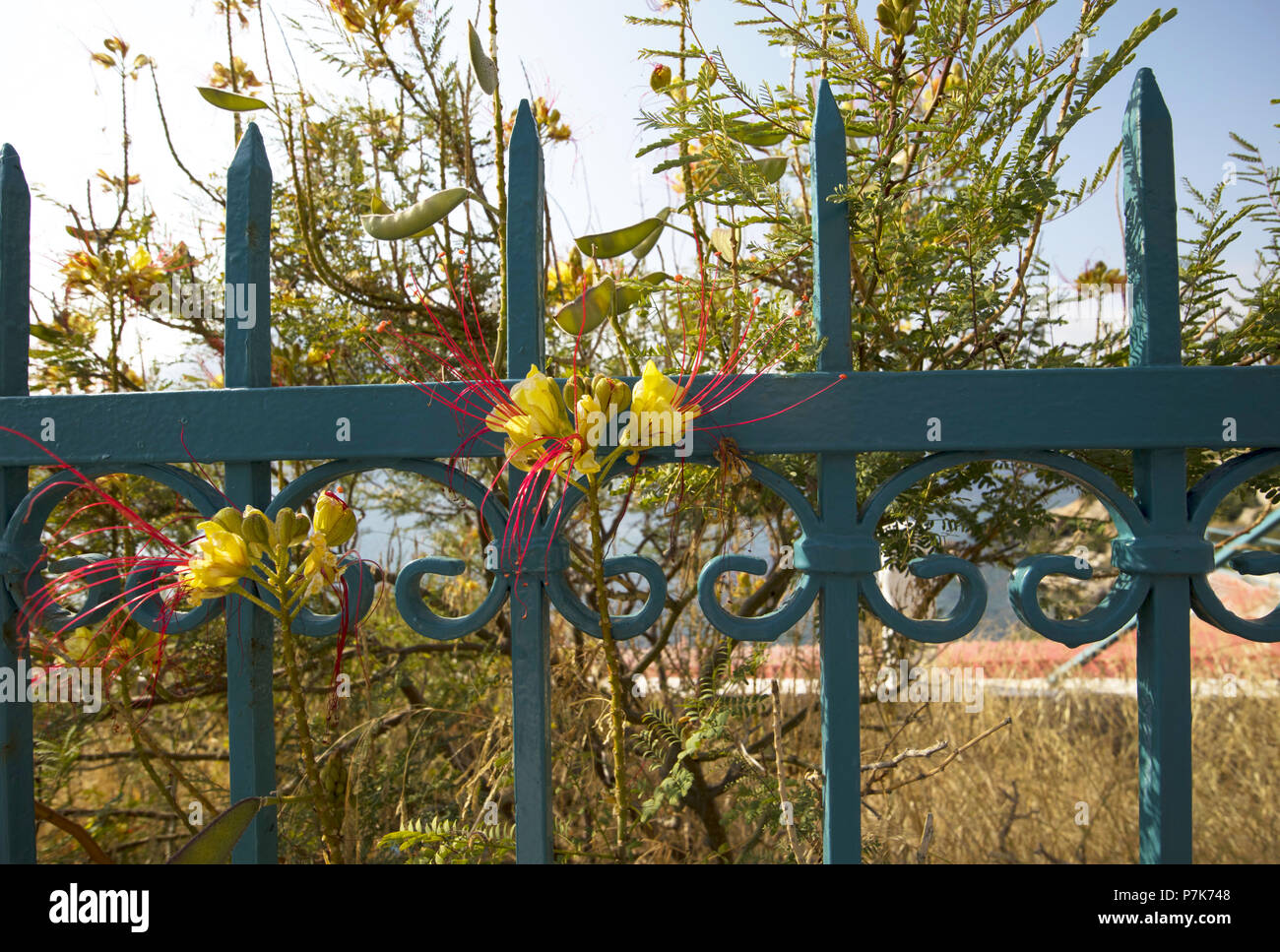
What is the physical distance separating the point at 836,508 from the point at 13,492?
48.7 inches

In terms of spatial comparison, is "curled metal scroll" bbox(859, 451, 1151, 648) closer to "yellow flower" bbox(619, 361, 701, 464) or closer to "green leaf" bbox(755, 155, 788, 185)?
"yellow flower" bbox(619, 361, 701, 464)

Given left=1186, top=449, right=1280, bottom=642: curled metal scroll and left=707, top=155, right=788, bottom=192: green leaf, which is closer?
left=1186, top=449, right=1280, bottom=642: curled metal scroll

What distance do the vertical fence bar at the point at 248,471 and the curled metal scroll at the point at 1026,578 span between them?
2.84ft

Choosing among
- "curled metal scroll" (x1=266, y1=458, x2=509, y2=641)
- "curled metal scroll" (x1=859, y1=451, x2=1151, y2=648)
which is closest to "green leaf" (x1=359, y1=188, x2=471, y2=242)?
"curled metal scroll" (x1=266, y1=458, x2=509, y2=641)

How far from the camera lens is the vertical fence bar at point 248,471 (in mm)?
1066

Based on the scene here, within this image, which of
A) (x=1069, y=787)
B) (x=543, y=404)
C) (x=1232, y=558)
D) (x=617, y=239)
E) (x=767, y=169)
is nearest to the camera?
(x=543, y=404)

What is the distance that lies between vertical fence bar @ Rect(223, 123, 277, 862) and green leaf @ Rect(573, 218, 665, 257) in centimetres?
46

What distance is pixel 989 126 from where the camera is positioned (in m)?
1.13

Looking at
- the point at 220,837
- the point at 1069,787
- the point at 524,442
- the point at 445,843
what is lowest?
the point at 1069,787

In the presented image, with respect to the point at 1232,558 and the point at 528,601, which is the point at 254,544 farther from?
the point at 1232,558

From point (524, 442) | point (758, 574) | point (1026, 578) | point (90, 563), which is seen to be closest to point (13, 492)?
point (90, 563)

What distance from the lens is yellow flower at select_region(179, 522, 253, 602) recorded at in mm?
887

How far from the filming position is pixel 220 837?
2.98 ft

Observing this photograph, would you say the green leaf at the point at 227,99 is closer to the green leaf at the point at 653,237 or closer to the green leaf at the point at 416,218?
the green leaf at the point at 416,218
